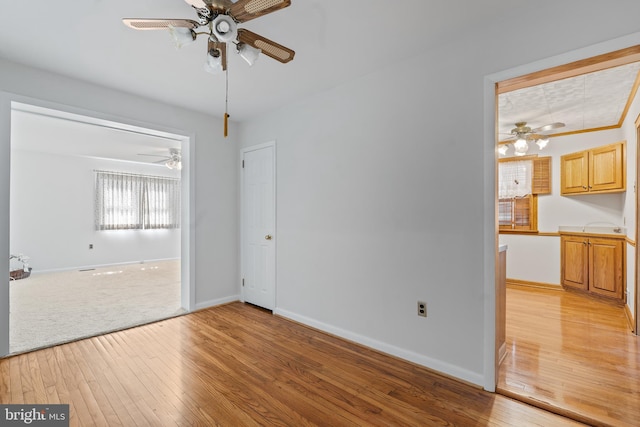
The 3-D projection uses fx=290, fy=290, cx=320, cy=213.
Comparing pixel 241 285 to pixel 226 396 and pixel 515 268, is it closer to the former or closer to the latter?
pixel 226 396

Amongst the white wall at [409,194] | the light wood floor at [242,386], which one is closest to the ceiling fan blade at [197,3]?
the white wall at [409,194]

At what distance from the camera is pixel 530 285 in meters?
Result: 5.18

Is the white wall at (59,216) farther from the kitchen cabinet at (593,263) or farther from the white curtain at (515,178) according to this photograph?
the kitchen cabinet at (593,263)

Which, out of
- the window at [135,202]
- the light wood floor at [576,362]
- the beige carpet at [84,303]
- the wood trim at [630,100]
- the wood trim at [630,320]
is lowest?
the beige carpet at [84,303]

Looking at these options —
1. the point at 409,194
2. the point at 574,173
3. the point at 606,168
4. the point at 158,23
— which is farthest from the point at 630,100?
the point at 158,23

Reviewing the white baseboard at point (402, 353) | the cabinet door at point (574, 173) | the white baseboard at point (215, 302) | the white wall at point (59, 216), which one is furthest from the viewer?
the white wall at point (59, 216)

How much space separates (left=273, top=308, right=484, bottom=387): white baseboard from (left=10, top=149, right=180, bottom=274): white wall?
20.5 feet

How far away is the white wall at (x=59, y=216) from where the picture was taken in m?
6.19

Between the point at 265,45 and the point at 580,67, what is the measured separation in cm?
207

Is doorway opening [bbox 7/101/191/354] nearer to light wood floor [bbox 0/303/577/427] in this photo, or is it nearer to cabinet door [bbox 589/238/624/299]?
light wood floor [bbox 0/303/577/427]

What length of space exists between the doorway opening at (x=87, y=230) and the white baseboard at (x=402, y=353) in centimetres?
184

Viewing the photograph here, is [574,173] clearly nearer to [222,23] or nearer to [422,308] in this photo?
[422,308]

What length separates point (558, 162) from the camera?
16.8ft

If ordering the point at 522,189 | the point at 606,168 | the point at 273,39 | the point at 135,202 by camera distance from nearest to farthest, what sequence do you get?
1. the point at 273,39
2. the point at 606,168
3. the point at 522,189
4. the point at 135,202
